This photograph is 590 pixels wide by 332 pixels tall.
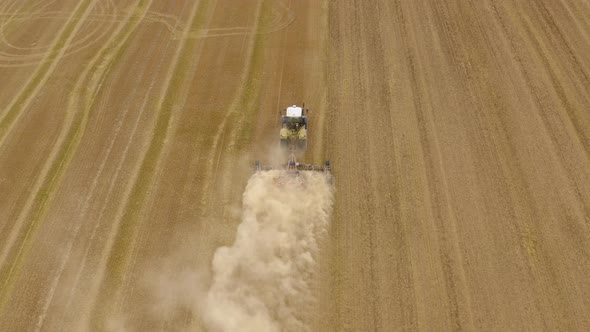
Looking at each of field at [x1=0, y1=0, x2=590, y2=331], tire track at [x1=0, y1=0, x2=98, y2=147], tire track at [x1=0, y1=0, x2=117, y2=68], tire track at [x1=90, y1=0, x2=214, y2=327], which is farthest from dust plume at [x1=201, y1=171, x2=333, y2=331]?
tire track at [x1=0, y1=0, x2=117, y2=68]

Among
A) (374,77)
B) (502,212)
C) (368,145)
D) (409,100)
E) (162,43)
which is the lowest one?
(502,212)

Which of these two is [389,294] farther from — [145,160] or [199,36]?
[199,36]

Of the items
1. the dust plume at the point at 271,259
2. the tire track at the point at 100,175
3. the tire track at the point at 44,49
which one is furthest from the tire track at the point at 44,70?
the dust plume at the point at 271,259

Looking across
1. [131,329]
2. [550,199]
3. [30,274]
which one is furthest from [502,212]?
[30,274]

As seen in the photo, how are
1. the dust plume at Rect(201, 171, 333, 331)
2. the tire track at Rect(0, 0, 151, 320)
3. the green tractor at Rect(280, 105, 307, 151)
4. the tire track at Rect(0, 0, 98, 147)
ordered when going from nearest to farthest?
the dust plume at Rect(201, 171, 333, 331), the tire track at Rect(0, 0, 151, 320), the green tractor at Rect(280, 105, 307, 151), the tire track at Rect(0, 0, 98, 147)

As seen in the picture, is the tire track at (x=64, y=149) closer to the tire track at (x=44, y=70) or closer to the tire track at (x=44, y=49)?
the tire track at (x=44, y=49)

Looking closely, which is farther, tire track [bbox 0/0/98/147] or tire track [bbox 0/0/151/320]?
tire track [bbox 0/0/98/147]

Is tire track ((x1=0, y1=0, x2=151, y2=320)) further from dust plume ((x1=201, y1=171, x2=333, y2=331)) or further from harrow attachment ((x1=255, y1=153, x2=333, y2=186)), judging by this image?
harrow attachment ((x1=255, y1=153, x2=333, y2=186))
